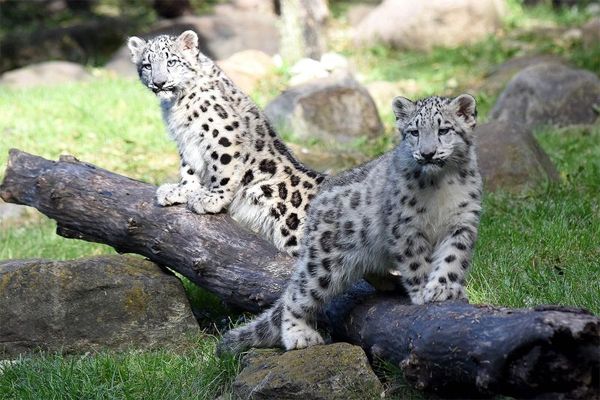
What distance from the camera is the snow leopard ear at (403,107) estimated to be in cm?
650

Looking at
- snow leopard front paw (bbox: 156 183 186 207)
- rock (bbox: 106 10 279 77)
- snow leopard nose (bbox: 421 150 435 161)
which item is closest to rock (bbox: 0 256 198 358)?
snow leopard front paw (bbox: 156 183 186 207)

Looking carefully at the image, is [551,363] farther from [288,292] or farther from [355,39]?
[355,39]

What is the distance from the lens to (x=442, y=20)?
22156mm

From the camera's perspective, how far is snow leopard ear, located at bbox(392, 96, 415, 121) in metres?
6.50

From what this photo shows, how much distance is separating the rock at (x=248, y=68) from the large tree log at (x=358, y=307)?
9630 mm

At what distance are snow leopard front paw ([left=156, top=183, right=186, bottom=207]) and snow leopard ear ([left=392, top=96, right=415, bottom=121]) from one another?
2.72 meters

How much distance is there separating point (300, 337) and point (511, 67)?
43.2 feet

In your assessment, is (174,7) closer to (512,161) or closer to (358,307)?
(512,161)

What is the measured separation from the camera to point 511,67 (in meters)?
18.8

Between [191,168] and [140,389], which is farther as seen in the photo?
[191,168]

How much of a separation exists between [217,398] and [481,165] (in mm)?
5608

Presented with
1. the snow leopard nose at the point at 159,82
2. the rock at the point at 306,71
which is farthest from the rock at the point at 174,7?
the snow leopard nose at the point at 159,82

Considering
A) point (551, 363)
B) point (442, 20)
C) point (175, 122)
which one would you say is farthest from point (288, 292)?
point (442, 20)

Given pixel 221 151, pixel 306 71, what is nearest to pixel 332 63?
pixel 306 71
